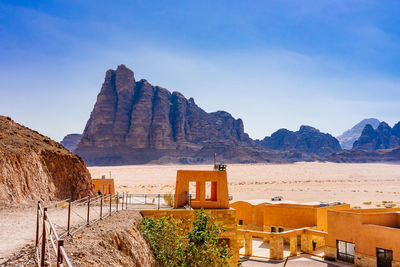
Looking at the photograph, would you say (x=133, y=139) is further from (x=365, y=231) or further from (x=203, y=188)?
(x=365, y=231)

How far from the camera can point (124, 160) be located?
170 meters

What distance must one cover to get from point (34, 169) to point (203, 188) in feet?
32.7

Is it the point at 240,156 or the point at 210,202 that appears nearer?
the point at 210,202

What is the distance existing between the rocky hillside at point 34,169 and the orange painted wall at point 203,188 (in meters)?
7.59

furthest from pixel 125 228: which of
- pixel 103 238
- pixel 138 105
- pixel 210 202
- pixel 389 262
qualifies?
pixel 138 105

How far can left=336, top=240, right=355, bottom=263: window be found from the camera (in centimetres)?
2373

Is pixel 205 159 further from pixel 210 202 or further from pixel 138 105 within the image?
pixel 210 202

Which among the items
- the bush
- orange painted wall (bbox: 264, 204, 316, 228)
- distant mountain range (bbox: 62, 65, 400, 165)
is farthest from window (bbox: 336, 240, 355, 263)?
distant mountain range (bbox: 62, 65, 400, 165)

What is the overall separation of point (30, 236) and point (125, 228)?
3721mm

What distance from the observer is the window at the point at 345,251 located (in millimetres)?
23734

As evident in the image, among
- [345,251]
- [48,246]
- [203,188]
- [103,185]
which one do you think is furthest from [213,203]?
[103,185]

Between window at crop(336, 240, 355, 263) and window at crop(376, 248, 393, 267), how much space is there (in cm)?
194

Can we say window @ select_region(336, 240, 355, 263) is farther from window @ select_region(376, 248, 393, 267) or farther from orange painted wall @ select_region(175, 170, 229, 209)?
orange painted wall @ select_region(175, 170, 229, 209)

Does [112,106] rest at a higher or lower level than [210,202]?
higher
